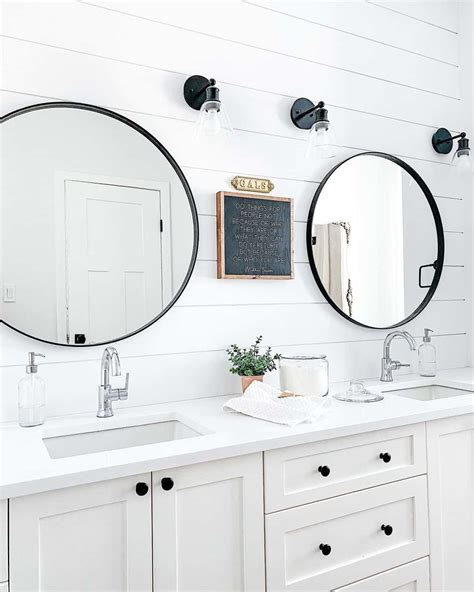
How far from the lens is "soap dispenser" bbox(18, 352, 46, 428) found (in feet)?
4.70

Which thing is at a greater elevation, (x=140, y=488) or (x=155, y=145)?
(x=155, y=145)

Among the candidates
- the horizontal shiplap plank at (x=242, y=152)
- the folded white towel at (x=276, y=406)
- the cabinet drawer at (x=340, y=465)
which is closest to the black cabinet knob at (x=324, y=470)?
the cabinet drawer at (x=340, y=465)

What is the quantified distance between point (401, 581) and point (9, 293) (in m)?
1.48

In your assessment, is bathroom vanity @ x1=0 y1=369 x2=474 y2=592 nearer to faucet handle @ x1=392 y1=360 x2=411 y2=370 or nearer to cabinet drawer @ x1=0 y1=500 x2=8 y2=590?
cabinet drawer @ x1=0 y1=500 x2=8 y2=590

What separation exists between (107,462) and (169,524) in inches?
8.8

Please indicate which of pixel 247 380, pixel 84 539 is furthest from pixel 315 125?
pixel 84 539

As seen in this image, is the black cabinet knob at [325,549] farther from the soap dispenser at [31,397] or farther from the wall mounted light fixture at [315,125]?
the wall mounted light fixture at [315,125]

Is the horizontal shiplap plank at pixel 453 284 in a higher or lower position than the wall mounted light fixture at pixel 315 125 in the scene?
lower

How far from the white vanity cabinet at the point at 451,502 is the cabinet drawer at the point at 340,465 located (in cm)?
8

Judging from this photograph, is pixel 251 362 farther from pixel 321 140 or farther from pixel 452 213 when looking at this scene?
pixel 452 213

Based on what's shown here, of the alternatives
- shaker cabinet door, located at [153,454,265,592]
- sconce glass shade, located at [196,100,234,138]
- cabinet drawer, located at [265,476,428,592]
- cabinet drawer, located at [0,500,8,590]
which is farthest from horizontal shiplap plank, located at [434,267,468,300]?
cabinet drawer, located at [0,500,8,590]

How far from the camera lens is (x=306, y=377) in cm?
167

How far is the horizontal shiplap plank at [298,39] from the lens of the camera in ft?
5.94

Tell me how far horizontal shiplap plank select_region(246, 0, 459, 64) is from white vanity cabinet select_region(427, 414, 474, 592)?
1.71 metres
